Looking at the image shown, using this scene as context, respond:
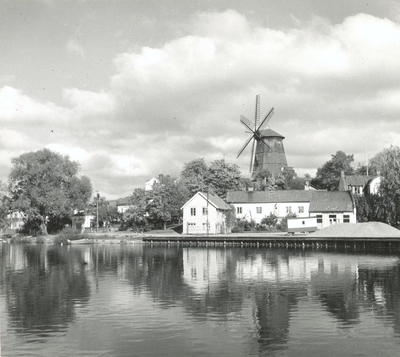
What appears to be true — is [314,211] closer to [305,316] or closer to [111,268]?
[111,268]

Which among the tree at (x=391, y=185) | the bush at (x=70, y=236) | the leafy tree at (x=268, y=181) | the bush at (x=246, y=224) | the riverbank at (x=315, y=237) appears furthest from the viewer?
the leafy tree at (x=268, y=181)

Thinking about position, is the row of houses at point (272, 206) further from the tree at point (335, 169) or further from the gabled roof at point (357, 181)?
the tree at point (335, 169)

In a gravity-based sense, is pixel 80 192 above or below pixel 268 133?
below

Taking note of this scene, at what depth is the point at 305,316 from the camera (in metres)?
19.7

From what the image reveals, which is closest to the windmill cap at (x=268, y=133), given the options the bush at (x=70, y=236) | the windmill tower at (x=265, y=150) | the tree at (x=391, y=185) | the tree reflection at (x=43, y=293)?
the windmill tower at (x=265, y=150)

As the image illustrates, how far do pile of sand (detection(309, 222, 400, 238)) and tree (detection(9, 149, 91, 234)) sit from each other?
40418 millimetres

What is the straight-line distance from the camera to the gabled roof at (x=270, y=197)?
251ft

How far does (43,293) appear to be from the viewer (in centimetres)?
2636

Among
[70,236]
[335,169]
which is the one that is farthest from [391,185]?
[70,236]

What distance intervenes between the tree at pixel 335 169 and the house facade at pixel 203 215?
39.5 meters

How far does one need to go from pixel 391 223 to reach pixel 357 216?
21.3 feet

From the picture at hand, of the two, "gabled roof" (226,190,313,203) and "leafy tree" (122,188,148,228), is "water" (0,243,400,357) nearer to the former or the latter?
"gabled roof" (226,190,313,203)

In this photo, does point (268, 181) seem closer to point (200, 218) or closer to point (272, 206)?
Answer: point (272, 206)

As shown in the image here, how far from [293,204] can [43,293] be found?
5566cm
